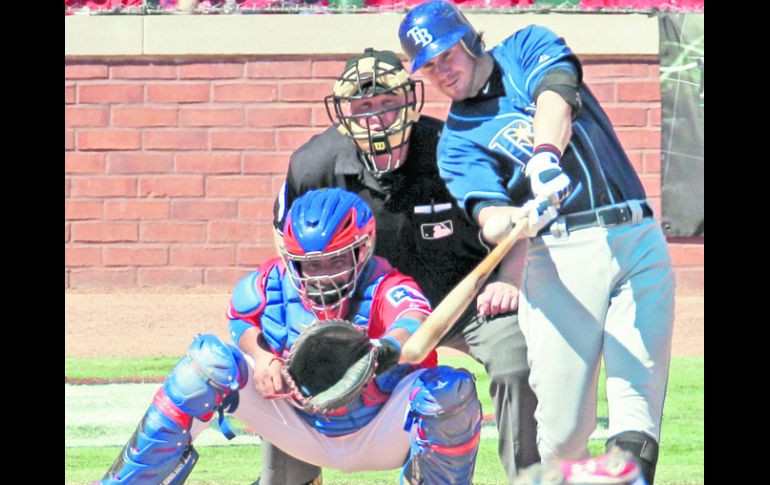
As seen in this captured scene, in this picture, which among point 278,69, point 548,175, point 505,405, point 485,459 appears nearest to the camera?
point 548,175

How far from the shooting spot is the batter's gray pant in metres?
5.11

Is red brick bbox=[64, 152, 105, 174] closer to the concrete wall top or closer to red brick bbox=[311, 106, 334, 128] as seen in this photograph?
the concrete wall top

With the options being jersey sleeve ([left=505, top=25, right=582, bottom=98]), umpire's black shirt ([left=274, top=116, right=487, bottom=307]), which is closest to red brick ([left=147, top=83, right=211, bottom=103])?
umpire's black shirt ([left=274, top=116, right=487, bottom=307])

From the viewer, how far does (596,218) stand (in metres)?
4.77

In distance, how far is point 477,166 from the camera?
501 centimetres

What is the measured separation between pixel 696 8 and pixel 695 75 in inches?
23.2

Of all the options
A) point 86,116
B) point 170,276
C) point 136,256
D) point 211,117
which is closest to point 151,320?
point 170,276

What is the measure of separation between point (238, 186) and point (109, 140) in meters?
1.17

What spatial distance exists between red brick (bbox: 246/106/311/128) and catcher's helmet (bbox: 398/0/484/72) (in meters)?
5.69

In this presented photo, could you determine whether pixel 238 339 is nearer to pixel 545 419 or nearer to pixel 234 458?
pixel 545 419

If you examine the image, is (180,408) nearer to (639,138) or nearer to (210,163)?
(210,163)

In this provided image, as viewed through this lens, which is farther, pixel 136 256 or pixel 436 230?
pixel 136 256

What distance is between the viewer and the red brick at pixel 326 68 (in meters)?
10.7

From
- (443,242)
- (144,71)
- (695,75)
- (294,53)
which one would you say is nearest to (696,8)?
(695,75)
